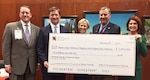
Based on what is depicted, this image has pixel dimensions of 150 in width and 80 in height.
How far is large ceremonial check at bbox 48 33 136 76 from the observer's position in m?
3.14

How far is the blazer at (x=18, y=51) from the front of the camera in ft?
11.3

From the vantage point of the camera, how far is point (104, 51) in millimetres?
3215

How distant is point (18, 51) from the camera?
3.45 metres

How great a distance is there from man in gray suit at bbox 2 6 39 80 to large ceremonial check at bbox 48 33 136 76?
1.14ft

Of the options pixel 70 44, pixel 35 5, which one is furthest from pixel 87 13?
pixel 70 44

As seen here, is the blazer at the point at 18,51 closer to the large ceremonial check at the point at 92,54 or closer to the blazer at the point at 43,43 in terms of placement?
the blazer at the point at 43,43

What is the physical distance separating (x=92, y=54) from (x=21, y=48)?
3.41 feet

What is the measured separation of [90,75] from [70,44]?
546 millimetres

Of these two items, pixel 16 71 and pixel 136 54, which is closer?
pixel 136 54

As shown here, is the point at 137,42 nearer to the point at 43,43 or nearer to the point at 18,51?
the point at 43,43

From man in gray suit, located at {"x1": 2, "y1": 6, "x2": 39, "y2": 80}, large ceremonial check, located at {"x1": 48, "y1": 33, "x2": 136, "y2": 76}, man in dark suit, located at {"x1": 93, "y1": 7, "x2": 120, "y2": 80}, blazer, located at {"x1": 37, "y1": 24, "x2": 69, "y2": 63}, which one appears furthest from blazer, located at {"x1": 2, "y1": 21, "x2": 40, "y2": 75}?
man in dark suit, located at {"x1": 93, "y1": 7, "x2": 120, "y2": 80}

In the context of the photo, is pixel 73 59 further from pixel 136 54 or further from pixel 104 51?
pixel 136 54

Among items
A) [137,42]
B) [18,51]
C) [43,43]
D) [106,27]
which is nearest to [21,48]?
[18,51]

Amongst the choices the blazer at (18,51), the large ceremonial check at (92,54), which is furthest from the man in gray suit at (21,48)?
the large ceremonial check at (92,54)
